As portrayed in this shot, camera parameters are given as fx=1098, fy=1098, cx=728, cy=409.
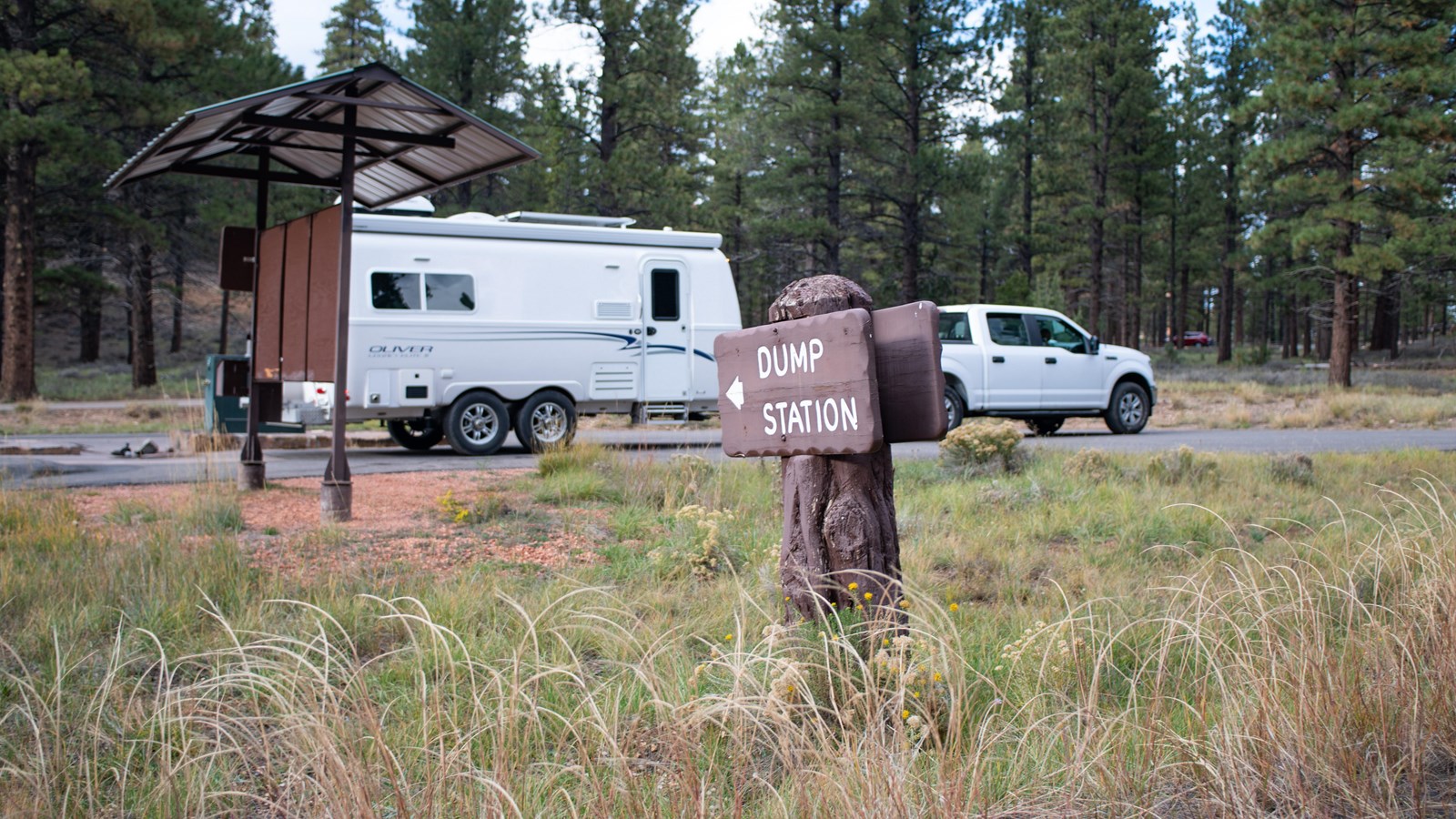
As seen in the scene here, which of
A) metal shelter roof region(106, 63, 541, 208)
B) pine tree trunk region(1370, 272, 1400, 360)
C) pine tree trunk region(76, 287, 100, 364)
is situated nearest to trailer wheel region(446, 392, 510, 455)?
metal shelter roof region(106, 63, 541, 208)

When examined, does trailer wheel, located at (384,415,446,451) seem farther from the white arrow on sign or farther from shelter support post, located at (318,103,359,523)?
the white arrow on sign

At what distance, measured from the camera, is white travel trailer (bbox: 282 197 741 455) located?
1251cm

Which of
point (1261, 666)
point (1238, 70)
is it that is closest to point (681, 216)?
point (1261, 666)

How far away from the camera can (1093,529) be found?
7.04m

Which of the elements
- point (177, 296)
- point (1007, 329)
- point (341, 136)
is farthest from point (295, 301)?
point (177, 296)

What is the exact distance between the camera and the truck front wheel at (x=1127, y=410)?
1627 cm

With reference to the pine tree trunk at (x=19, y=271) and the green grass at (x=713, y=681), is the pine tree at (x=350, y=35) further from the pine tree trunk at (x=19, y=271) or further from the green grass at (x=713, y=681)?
the green grass at (x=713, y=681)

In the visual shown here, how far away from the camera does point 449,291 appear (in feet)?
42.1

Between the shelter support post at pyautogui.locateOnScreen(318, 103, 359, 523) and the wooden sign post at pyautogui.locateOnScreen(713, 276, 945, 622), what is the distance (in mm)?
4325

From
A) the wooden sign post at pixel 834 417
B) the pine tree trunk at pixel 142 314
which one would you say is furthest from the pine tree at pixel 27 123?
the wooden sign post at pixel 834 417

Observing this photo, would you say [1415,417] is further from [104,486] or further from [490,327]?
[104,486]

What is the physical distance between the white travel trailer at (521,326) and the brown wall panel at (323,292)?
389 cm

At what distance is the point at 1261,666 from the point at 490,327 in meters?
10.5

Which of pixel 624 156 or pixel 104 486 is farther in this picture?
pixel 624 156
